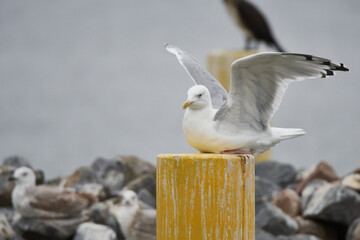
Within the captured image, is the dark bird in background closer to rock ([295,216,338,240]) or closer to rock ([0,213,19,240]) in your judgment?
rock ([295,216,338,240])

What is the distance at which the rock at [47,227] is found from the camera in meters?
7.48

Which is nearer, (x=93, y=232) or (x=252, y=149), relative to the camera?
(x=252, y=149)

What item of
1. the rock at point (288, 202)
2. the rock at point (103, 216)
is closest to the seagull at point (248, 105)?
the rock at point (103, 216)

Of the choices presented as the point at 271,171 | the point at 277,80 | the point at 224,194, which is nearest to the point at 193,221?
the point at 224,194

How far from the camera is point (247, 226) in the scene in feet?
13.2

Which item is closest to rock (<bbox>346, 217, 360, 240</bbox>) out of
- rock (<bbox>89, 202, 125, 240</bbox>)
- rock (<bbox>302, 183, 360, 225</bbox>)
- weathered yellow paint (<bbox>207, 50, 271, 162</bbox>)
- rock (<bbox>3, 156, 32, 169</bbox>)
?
rock (<bbox>302, 183, 360, 225</bbox>)

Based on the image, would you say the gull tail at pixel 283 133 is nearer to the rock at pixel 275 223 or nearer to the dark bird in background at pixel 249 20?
the rock at pixel 275 223

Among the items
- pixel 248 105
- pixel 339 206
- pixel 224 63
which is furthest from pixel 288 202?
pixel 248 105

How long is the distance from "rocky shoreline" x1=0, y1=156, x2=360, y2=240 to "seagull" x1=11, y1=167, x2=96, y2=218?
0.28 feet

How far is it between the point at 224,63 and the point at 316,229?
4.15 m

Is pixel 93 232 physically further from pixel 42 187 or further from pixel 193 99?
pixel 193 99

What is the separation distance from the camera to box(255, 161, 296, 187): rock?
407 inches

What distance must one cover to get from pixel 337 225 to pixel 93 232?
3.17 m

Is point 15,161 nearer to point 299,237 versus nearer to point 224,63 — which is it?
point 224,63
